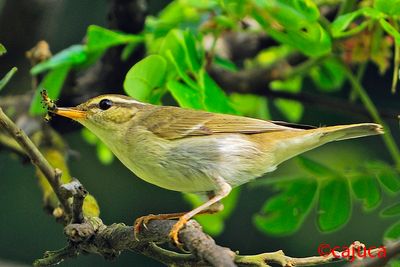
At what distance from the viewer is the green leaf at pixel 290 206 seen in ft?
8.52

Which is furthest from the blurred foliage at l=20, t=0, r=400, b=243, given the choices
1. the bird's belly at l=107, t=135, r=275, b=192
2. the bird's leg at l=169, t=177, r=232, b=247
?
the bird's leg at l=169, t=177, r=232, b=247

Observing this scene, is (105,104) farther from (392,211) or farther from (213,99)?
(392,211)

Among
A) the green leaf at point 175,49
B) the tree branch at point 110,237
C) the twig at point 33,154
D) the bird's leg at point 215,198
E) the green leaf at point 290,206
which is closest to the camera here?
the tree branch at point 110,237

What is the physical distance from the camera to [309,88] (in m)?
4.89

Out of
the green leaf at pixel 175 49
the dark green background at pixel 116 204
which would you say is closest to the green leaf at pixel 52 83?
the green leaf at pixel 175 49

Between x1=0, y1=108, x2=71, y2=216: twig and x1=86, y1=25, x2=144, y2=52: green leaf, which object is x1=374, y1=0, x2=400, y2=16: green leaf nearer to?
x1=86, y1=25, x2=144, y2=52: green leaf

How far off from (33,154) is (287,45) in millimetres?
1015

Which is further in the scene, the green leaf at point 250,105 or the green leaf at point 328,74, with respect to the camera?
the green leaf at point 250,105

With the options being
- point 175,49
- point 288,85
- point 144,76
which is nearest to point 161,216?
point 144,76

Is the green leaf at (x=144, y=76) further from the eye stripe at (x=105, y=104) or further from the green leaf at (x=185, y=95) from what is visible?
the eye stripe at (x=105, y=104)

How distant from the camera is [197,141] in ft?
7.96

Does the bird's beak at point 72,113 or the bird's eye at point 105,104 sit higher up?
the bird's eye at point 105,104

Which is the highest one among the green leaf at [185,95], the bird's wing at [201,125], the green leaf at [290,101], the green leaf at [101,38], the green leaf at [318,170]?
the green leaf at [290,101]

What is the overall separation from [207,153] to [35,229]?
11.6 ft
